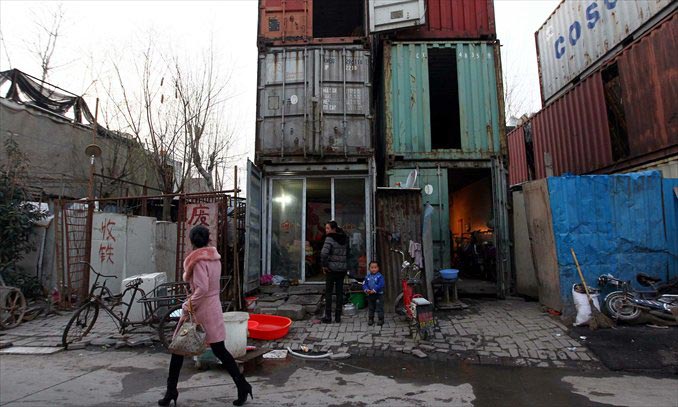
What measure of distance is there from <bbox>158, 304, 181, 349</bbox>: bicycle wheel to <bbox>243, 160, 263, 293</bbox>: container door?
1.91 meters

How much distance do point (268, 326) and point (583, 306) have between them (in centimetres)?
514

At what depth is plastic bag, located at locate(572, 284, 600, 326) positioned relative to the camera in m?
5.86

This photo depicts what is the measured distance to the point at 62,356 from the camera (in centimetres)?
537

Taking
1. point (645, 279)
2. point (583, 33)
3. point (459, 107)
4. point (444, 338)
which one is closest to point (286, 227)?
point (444, 338)

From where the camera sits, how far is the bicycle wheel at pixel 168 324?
5500 millimetres

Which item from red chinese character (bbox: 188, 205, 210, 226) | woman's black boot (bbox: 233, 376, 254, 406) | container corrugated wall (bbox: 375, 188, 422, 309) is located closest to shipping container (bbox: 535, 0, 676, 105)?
container corrugated wall (bbox: 375, 188, 422, 309)

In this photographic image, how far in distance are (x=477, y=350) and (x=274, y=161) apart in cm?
606

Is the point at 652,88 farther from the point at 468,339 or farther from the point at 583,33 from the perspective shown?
the point at 468,339

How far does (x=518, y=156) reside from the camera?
1401 centimetres

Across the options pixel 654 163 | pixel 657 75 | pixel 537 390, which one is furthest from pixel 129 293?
pixel 657 75

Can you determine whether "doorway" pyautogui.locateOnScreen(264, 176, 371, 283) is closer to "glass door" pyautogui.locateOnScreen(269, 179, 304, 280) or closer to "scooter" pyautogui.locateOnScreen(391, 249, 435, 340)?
"glass door" pyautogui.locateOnScreen(269, 179, 304, 280)

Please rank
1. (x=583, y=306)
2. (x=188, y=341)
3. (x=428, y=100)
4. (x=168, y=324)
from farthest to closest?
(x=428, y=100) → (x=583, y=306) → (x=168, y=324) → (x=188, y=341)

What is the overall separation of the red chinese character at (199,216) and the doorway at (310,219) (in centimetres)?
179

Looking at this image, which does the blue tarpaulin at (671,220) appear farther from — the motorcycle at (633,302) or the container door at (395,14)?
the container door at (395,14)
